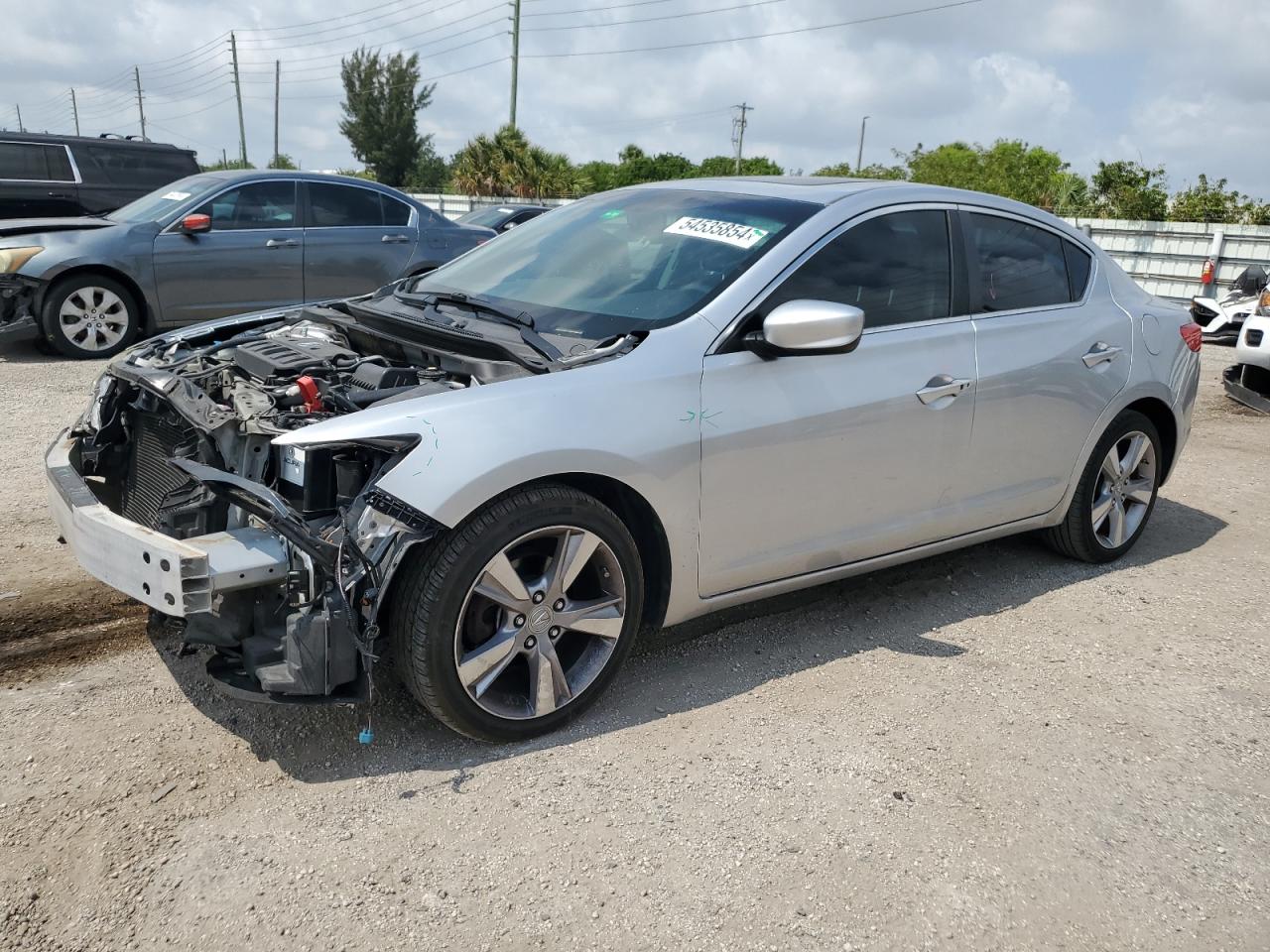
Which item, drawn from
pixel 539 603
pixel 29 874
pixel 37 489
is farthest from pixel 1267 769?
pixel 37 489

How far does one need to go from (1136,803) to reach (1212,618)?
1.79 meters

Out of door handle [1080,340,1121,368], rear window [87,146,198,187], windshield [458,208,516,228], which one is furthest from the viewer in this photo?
windshield [458,208,516,228]

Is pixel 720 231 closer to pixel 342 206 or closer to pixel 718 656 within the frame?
pixel 718 656

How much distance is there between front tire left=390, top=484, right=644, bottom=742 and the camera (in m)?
2.92

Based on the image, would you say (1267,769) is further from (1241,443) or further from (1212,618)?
(1241,443)

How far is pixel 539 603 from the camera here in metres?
3.14

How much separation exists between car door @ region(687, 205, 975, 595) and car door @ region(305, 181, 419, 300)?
691 centimetres

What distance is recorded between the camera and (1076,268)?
4727 millimetres

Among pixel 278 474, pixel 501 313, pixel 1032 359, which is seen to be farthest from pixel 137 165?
pixel 1032 359

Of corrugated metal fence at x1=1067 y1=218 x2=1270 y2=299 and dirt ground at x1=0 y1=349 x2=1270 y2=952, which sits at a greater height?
corrugated metal fence at x1=1067 y1=218 x2=1270 y2=299

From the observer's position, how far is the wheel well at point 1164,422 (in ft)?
16.3

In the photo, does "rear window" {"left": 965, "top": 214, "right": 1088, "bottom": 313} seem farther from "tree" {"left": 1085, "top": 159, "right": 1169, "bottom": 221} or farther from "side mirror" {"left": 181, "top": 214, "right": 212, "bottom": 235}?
"tree" {"left": 1085, "top": 159, "right": 1169, "bottom": 221}

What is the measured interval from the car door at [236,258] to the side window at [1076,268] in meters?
7.03

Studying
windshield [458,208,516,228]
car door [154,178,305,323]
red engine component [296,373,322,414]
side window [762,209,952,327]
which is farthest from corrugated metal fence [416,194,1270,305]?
red engine component [296,373,322,414]
